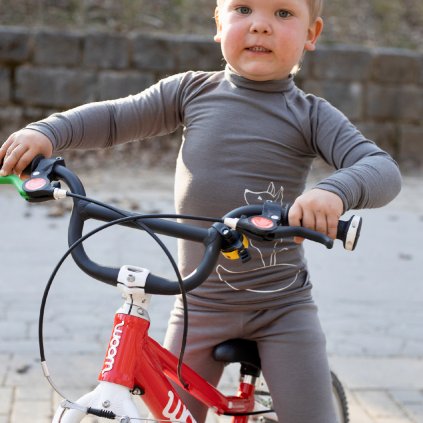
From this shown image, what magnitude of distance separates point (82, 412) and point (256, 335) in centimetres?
72

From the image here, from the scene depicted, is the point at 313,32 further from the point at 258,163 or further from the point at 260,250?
the point at 260,250

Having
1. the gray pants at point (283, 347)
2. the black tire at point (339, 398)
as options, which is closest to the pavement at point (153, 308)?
the black tire at point (339, 398)

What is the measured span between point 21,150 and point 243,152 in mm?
586

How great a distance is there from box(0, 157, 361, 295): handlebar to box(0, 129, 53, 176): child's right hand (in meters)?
0.18

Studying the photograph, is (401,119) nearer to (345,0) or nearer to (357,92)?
(357,92)

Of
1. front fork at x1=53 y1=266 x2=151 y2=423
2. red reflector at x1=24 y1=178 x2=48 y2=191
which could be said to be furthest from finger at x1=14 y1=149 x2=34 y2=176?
front fork at x1=53 y1=266 x2=151 y2=423

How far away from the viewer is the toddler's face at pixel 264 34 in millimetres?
2350

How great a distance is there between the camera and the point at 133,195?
7922mm

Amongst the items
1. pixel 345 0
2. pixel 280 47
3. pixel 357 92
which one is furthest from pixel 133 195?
pixel 280 47

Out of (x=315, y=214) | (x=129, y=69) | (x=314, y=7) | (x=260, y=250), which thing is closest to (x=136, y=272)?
(x=315, y=214)

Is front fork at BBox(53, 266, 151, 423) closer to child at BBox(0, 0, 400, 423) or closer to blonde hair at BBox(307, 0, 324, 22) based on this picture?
child at BBox(0, 0, 400, 423)

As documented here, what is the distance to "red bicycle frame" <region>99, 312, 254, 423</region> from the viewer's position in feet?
6.31

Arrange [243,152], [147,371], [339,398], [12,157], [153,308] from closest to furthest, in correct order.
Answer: [147,371] → [12,157] → [243,152] → [339,398] → [153,308]

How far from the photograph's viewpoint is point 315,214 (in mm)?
1895
